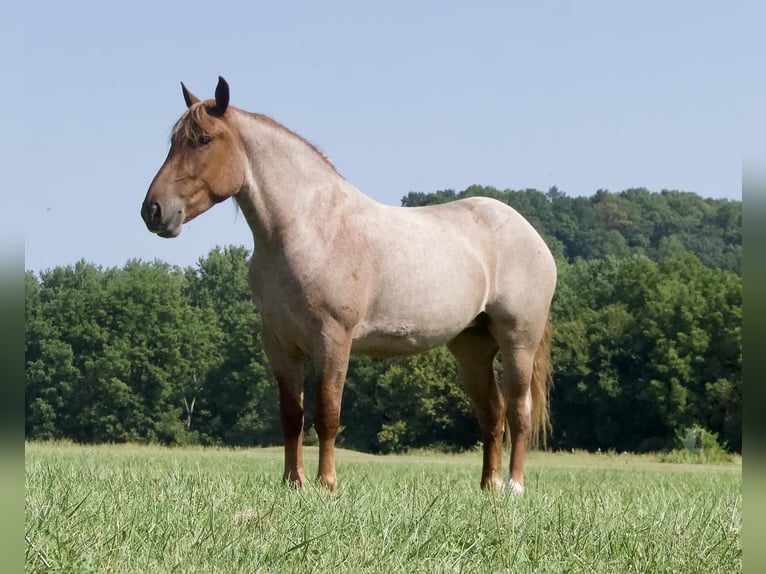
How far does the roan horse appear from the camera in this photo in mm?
6746

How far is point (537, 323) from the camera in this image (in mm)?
8688

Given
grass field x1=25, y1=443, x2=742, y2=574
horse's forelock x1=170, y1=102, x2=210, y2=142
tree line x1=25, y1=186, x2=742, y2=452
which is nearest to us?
grass field x1=25, y1=443, x2=742, y2=574

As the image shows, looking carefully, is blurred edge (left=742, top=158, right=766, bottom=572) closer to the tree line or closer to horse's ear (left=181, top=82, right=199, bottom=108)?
horse's ear (left=181, top=82, right=199, bottom=108)

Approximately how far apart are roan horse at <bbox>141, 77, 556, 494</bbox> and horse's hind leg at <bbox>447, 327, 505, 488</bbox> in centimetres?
24

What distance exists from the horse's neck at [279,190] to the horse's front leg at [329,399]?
2.85ft

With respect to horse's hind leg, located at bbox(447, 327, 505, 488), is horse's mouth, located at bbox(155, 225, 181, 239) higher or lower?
higher

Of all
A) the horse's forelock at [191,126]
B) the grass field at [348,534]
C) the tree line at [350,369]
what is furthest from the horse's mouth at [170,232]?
the tree line at [350,369]

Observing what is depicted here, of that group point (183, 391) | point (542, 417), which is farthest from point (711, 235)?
point (542, 417)

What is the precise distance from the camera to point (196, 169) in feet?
21.9

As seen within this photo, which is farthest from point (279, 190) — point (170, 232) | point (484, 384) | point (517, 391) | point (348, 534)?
point (348, 534)

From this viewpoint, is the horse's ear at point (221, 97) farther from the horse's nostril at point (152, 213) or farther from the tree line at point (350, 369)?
the tree line at point (350, 369)

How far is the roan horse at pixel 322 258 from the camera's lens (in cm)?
675

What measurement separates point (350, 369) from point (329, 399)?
55464 millimetres

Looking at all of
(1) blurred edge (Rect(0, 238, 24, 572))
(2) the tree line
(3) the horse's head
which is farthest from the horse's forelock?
(2) the tree line
